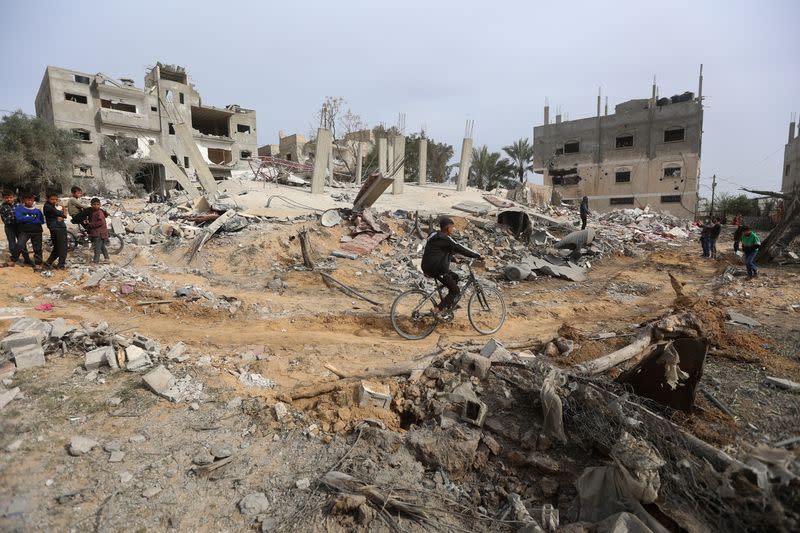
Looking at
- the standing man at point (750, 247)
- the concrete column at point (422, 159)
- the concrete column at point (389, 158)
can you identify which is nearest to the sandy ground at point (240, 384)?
the standing man at point (750, 247)

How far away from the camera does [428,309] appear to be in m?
6.50

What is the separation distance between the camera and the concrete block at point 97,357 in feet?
13.9

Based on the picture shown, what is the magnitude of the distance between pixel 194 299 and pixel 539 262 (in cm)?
883

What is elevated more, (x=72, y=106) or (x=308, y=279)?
(x=72, y=106)

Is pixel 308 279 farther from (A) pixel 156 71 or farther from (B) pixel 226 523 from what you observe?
(A) pixel 156 71

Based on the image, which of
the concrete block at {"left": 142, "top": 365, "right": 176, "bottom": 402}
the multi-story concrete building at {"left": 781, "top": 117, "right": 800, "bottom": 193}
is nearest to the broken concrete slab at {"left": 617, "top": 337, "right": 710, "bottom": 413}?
the concrete block at {"left": 142, "top": 365, "right": 176, "bottom": 402}

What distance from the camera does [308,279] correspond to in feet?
31.6

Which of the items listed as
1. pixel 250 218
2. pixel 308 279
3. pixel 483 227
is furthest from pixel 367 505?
pixel 483 227

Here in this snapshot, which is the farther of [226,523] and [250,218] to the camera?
[250,218]

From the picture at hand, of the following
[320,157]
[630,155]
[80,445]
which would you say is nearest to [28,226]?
[80,445]

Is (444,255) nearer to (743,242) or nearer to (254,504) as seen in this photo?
(254,504)

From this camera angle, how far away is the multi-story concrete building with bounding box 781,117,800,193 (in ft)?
103

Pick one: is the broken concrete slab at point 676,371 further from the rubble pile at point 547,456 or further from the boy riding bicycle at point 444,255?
the boy riding bicycle at point 444,255

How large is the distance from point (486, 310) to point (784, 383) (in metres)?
3.59
